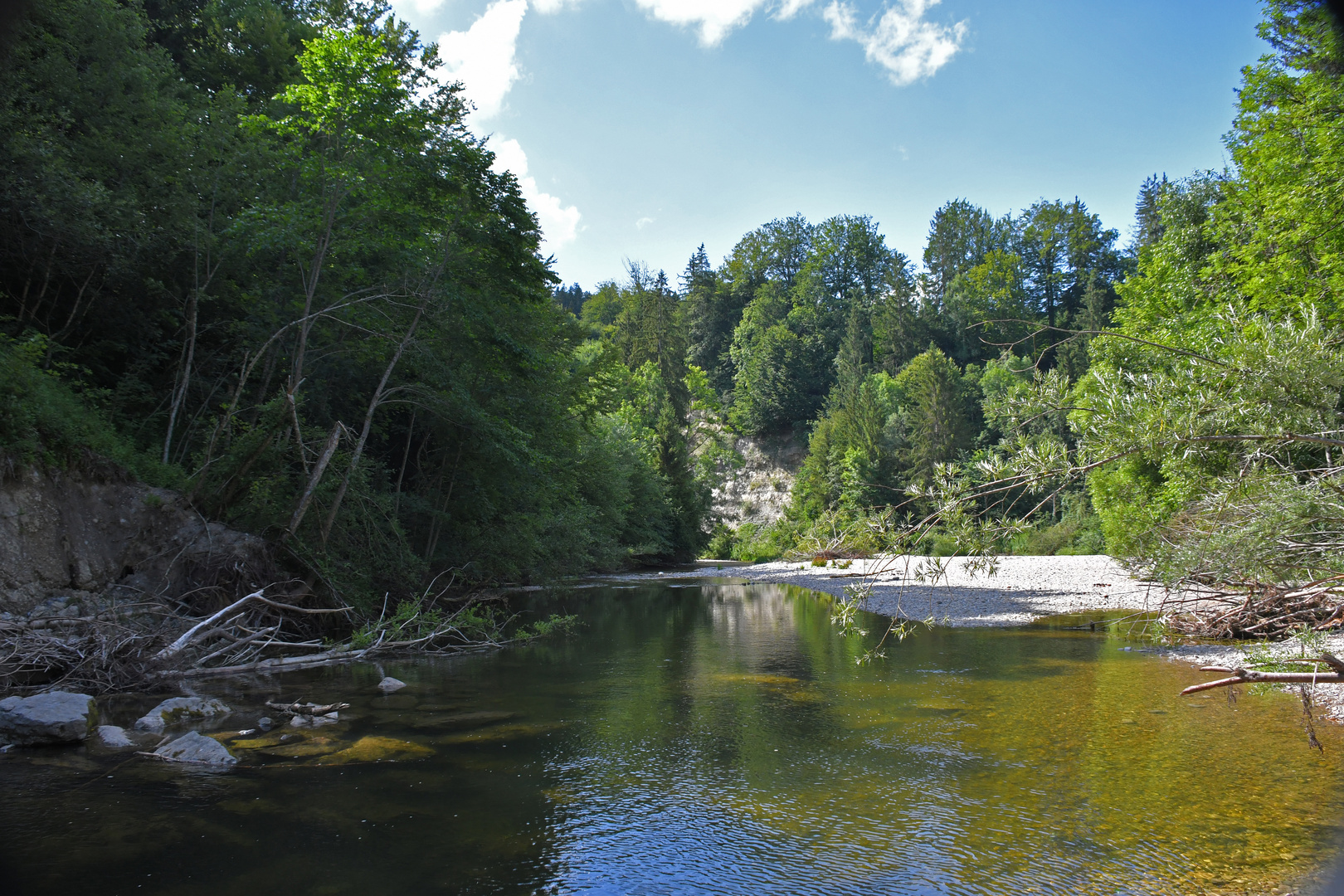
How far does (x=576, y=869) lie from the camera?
6.07m

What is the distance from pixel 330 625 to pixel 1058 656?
14.6 metres

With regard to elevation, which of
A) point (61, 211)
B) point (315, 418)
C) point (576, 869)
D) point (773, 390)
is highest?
point (773, 390)

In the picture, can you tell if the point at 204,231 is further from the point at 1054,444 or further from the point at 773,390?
the point at 773,390

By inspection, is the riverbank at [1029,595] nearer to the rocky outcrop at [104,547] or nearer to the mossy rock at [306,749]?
the mossy rock at [306,749]

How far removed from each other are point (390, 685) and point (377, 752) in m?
3.53

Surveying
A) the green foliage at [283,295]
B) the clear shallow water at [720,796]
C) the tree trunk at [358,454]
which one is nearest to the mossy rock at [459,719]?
the clear shallow water at [720,796]

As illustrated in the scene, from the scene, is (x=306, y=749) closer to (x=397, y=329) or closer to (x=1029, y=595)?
(x=397, y=329)

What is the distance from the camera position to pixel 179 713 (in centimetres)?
984

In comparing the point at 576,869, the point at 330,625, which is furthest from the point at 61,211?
the point at 576,869

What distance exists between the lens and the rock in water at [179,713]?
9.29m

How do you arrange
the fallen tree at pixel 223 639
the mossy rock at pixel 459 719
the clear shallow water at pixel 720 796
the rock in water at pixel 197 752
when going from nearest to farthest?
the clear shallow water at pixel 720 796
the rock in water at pixel 197 752
the mossy rock at pixel 459 719
the fallen tree at pixel 223 639

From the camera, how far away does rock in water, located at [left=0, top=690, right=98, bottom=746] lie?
27.9 ft

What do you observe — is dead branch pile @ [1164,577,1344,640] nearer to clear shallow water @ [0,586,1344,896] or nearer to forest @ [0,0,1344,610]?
forest @ [0,0,1344,610]

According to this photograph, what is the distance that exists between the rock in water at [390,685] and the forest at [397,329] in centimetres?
375
